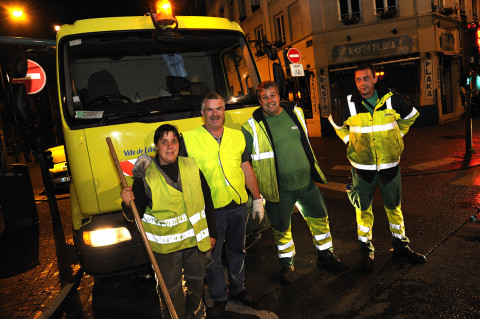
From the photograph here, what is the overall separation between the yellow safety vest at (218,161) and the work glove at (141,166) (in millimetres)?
512

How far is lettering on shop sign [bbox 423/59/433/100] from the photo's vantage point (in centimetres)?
1692

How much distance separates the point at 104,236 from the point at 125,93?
198 cm

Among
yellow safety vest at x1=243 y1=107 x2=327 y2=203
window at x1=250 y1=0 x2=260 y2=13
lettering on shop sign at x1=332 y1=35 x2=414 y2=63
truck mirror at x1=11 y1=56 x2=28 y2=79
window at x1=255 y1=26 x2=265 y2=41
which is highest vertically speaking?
window at x1=250 y1=0 x2=260 y2=13

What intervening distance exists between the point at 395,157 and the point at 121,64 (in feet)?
11.1

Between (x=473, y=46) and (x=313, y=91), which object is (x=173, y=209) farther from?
(x=313, y=91)

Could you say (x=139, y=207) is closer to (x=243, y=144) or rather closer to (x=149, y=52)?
(x=243, y=144)

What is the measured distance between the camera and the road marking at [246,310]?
3.21 metres

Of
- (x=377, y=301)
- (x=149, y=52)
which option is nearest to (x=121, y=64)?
(x=149, y=52)

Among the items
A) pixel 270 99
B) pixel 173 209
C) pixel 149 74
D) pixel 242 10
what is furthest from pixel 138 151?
pixel 242 10

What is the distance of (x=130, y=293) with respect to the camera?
3994 mm

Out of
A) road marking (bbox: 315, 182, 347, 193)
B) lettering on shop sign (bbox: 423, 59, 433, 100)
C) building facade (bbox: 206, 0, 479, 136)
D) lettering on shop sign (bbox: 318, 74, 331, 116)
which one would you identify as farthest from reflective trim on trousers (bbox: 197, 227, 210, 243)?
lettering on shop sign (bbox: 423, 59, 433, 100)

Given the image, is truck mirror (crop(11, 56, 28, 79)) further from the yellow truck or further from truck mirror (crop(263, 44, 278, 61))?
truck mirror (crop(263, 44, 278, 61))

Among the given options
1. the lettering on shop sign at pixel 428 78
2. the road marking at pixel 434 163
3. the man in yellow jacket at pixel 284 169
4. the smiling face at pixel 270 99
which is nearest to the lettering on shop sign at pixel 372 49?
the lettering on shop sign at pixel 428 78

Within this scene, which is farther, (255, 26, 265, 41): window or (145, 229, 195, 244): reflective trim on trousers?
(255, 26, 265, 41): window
